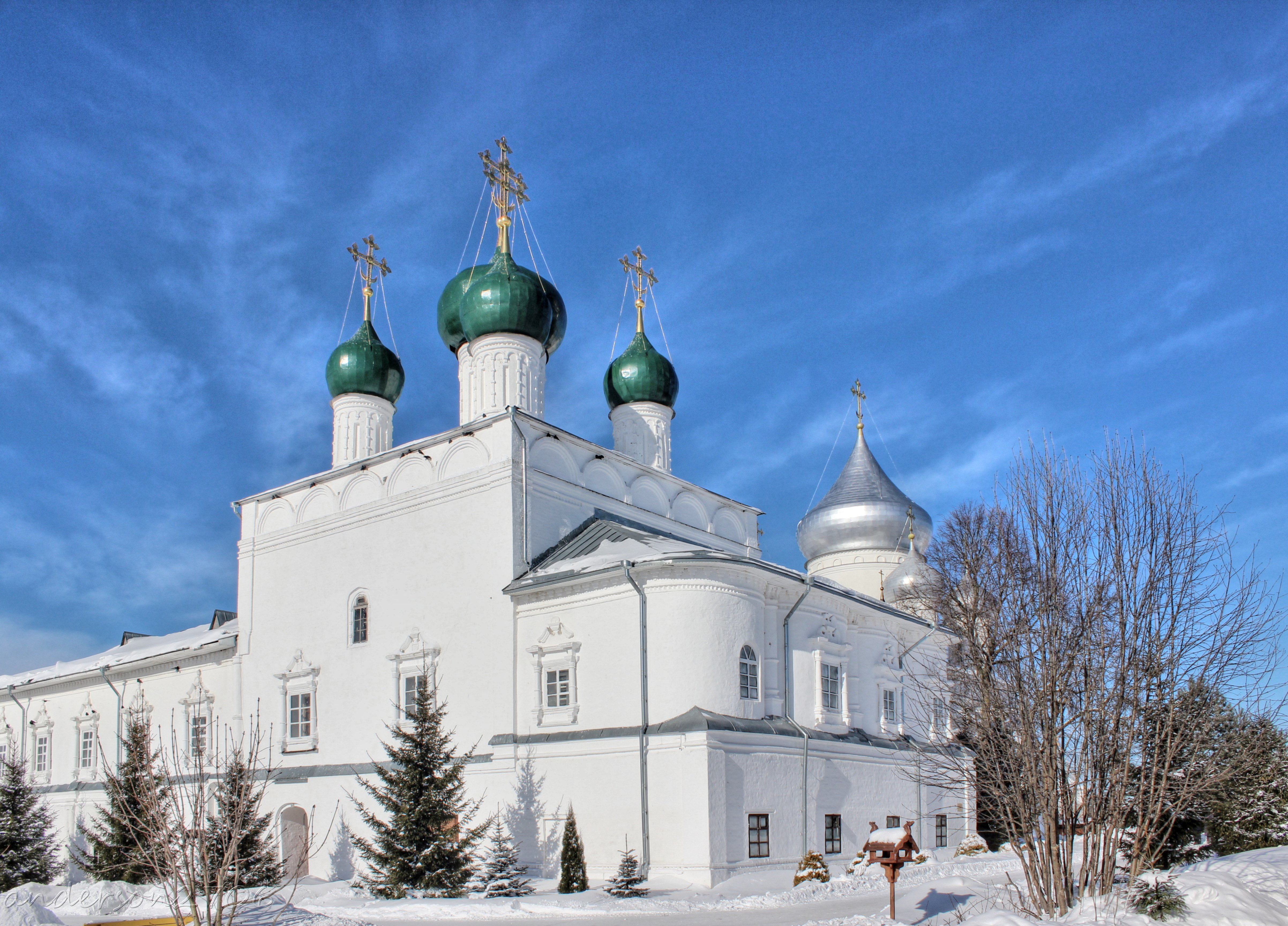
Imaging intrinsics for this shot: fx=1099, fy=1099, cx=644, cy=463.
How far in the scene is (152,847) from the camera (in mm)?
7477

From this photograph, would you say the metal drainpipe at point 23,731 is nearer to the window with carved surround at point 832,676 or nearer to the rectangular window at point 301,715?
the rectangular window at point 301,715

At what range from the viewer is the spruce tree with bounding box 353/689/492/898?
42.2ft

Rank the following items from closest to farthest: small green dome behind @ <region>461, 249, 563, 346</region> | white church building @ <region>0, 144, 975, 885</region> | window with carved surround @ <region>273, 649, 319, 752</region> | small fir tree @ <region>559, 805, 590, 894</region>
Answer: small fir tree @ <region>559, 805, 590, 894</region>
white church building @ <region>0, 144, 975, 885</region>
window with carved surround @ <region>273, 649, 319, 752</region>
small green dome behind @ <region>461, 249, 563, 346</region>

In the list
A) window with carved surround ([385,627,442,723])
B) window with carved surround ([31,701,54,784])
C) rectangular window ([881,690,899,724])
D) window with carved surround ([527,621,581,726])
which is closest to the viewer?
window with carved surround ([527,621,581,726])

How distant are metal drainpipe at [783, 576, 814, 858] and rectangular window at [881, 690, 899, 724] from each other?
3.12 metres

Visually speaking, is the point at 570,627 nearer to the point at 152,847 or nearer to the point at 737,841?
the point at 737,841

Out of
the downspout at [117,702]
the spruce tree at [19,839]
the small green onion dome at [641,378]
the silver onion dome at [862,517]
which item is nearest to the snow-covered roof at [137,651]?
the downspout at [117,702]

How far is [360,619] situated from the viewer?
707 inches

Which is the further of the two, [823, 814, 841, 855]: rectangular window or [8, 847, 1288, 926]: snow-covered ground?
[823, 814, 841, 855]: rectangular window

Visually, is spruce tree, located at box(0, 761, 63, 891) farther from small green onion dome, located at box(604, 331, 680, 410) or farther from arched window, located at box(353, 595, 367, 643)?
small green onion dome, located at box(604, 331, 680, 410)

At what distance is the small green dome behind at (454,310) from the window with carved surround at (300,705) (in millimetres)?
6335

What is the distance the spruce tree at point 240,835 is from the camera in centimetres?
729

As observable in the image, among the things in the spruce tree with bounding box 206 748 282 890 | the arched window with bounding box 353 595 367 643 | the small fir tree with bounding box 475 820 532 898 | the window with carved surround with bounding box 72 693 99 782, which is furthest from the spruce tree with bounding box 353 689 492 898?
the window with carved surround with bounding box 72 693 99 782

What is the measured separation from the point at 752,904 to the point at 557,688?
4552mm
